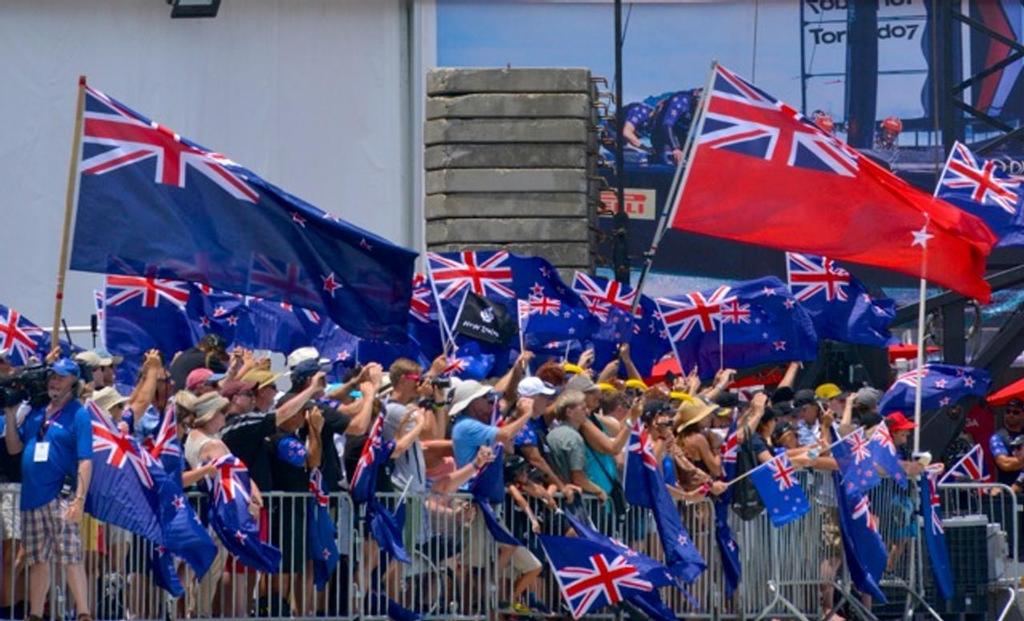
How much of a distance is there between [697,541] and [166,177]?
4372 millimetres

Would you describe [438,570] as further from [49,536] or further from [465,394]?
[49,536]

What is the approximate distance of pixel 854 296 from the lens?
23.5 meters

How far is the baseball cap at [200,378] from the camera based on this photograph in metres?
16.8

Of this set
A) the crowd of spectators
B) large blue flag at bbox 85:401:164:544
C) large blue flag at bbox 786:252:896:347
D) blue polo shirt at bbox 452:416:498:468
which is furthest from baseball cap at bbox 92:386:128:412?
large blue flag at bbox 786:252:896:347

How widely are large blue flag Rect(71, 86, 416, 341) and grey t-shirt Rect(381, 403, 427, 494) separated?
1353mm

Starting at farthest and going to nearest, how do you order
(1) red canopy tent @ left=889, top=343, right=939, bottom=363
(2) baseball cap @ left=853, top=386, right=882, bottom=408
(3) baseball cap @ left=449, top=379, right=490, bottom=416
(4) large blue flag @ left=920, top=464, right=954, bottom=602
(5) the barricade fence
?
(1) red canopy tent @ left=889, top=343, right=939, bottom=363, (2) baseball cap @ left=853, top=386, right=882, bottom=408, (4) large blue flag @ left=920, top=464, right=954, bottom=602, (3) baseball cap @ left=449, top=379, right=490, bottom=416, (5) the barricade fence

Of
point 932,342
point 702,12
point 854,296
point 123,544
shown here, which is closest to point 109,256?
point 123,544

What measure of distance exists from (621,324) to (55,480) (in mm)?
7312

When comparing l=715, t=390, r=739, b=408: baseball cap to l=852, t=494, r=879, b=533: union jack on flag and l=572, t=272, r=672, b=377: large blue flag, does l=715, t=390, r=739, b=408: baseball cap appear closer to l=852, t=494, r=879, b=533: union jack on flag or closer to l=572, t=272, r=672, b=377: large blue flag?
l=852, t=494, r=879, b=533: union jack on flag

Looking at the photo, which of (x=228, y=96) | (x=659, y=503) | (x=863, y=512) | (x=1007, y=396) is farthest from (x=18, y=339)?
(x=228, y=96)

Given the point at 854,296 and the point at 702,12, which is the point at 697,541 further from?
the point at 702,12

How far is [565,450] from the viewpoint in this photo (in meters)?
17.5

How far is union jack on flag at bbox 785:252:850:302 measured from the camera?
76.9ft

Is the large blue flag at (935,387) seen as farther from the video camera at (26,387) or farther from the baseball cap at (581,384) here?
the video camera at (26,387)
